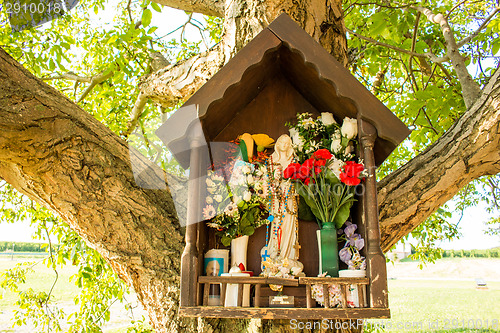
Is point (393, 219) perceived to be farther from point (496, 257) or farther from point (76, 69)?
point (496, 257)

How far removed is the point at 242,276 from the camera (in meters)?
2.16

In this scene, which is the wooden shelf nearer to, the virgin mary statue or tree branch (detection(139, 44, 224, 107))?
the virgin mary statue

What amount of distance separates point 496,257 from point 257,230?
15.5 meters

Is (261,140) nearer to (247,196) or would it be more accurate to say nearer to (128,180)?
(247,196)

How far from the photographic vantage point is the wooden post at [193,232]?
212cm

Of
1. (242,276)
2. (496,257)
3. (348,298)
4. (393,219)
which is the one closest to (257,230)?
(242,276)

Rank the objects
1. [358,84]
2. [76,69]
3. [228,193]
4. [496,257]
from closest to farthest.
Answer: [358,84] < [228,193] < [76,69] < [496,257]

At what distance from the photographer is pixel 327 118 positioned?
8.79 ft

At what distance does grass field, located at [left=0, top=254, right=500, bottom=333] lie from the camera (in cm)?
802

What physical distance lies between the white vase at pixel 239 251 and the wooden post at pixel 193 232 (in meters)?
0.32

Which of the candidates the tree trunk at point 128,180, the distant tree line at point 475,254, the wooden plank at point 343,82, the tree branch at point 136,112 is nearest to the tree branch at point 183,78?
the tree branch at point 136,112

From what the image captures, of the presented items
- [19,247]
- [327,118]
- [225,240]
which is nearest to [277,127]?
[327,118]

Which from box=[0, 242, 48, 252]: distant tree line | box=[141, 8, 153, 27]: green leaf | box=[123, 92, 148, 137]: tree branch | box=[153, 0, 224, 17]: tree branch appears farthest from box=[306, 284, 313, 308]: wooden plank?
box=[0, 242, 48, 252]: distant tree line

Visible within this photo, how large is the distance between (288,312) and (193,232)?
0.66 m
